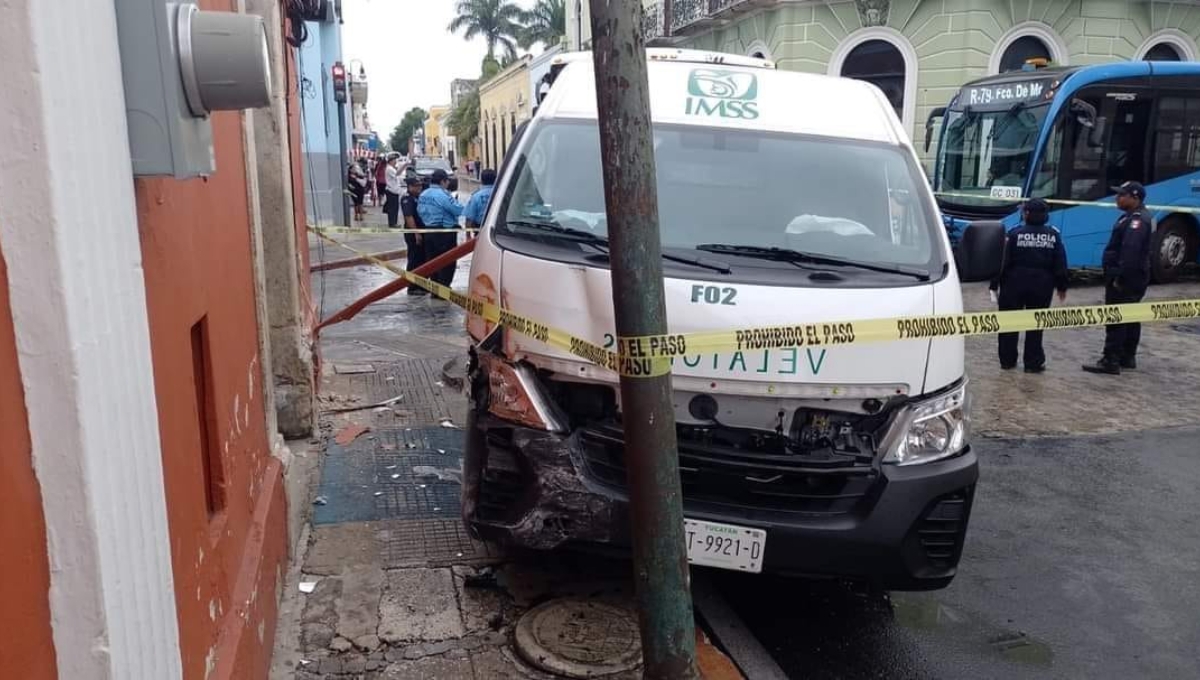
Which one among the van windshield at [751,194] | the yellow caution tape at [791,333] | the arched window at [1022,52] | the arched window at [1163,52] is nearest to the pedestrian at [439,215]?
the van windshield at [751,194]

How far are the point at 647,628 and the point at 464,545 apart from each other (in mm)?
2003

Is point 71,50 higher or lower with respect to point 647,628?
higher

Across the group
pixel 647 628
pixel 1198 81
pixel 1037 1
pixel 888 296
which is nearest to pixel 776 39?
pixel 1037 1

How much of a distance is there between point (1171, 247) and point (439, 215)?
11510 millimetres

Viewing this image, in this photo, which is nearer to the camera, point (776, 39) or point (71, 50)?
point (71, 50)

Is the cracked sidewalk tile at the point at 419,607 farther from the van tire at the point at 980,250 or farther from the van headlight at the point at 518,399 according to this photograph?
the van tire at the point at 980,250

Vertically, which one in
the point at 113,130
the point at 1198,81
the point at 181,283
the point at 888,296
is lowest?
the point at 888,296

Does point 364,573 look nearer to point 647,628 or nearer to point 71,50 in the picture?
point 647,628

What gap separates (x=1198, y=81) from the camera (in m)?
14.4

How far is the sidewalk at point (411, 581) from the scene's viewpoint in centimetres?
360

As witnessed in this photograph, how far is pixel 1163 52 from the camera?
21.3 meters

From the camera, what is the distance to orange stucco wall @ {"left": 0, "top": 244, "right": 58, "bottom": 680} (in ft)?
4.60

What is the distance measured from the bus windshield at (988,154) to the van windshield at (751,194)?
10715 mm

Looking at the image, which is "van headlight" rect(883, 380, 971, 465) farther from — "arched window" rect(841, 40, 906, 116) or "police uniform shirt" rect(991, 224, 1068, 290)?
"arched window" rect(841, 40, 906, 116)
